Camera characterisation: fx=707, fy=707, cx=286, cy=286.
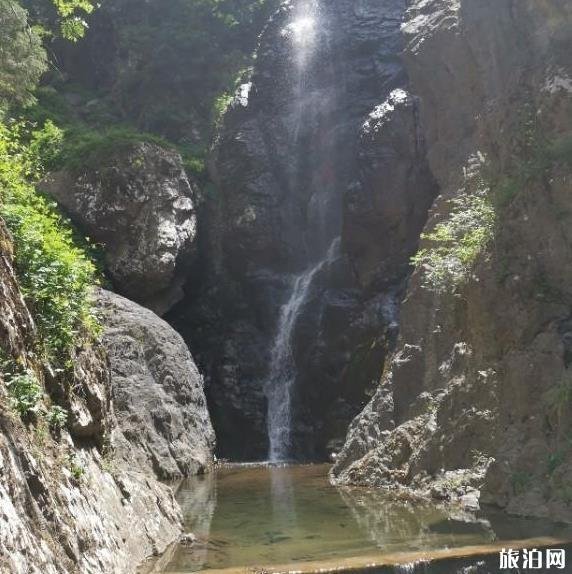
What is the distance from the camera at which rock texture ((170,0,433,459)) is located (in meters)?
26.2

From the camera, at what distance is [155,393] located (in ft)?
66.5

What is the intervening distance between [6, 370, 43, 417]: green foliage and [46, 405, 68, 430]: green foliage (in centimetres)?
50

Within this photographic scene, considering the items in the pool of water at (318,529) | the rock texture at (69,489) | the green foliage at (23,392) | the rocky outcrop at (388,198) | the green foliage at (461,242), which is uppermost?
the rocky outcrop at (388,198)

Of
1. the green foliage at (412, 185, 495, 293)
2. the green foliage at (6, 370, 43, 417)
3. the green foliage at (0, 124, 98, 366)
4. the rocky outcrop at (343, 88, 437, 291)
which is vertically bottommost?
the green foliage at (6, 370, 43, 417)

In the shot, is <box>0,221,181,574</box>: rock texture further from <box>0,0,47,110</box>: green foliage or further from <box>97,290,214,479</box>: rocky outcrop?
<box>0,0,47,110</box>: green foliage

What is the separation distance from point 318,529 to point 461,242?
8123mm

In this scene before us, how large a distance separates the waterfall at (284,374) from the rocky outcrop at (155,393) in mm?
4899

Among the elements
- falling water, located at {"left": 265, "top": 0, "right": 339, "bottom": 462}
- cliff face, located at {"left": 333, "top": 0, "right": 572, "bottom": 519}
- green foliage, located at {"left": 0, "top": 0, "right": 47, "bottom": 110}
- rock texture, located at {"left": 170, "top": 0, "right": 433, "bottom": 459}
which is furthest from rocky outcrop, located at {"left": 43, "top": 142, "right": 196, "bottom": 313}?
cliff face, located at {"left": 333, "top": 0, "right": 572, "bottom": 519}

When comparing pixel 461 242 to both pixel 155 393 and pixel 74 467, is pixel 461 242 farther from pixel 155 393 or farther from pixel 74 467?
pixel 74 467

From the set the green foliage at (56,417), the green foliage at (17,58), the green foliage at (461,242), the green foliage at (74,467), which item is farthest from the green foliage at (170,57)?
the green foliage at (74,467)

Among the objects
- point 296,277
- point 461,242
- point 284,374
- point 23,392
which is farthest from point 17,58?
point 23,392

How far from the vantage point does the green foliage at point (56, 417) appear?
7508 millimetres

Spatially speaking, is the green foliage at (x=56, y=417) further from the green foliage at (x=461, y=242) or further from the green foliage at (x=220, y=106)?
the green foliage at (x=220, y=106)

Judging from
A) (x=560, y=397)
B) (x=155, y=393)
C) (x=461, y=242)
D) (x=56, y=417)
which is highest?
(x=461, y=242)
